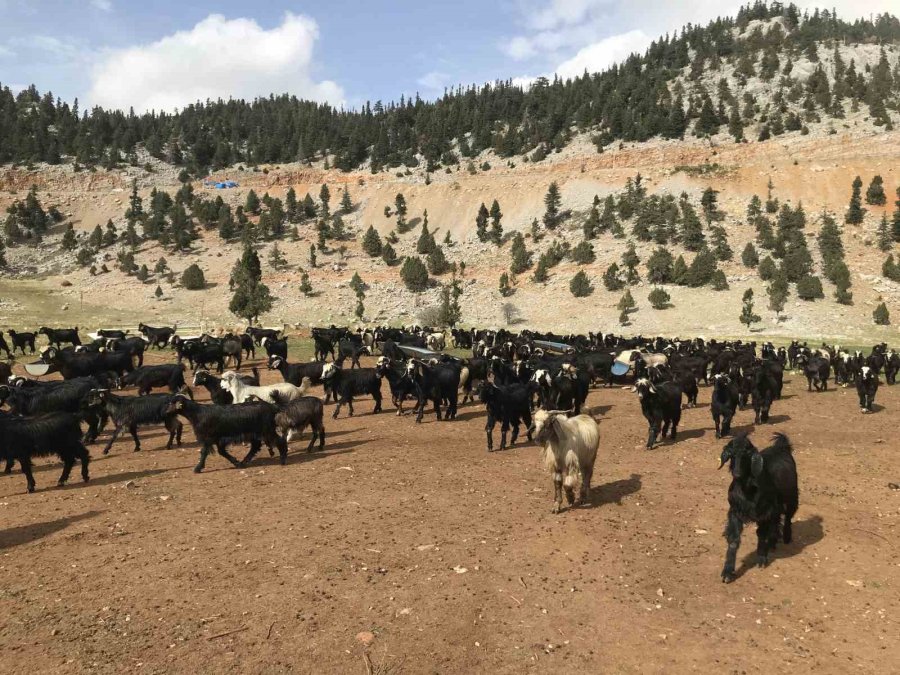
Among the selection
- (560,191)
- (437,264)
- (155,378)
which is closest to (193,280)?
(437,264)

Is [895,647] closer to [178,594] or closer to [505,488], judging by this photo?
[505,488]

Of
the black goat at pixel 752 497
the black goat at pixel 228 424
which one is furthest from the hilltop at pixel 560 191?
the black goat at pixel 752 497

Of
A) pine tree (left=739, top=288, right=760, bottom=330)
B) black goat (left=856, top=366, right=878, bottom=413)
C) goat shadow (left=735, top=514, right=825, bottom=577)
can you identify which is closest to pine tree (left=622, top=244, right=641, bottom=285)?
pine tree (left=739, top=288, right=760, bottom=330)

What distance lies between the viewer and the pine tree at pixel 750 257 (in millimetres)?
66125

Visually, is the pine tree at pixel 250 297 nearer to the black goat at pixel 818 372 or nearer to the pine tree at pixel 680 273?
the pine tree at pixel 680 273

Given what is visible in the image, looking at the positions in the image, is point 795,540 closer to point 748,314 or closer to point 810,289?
point 748,314

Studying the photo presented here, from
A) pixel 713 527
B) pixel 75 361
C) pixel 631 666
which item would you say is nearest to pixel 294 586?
pixel 631 666

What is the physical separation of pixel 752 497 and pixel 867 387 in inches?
614

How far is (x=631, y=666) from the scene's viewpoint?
241 inches

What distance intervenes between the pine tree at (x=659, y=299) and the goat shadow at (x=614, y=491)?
171ft

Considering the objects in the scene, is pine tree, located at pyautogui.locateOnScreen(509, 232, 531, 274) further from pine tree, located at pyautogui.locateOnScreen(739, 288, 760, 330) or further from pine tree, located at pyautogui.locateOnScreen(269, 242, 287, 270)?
pine tree, located at pyautogui.locateOnScreen(269, 242, 287, 270)

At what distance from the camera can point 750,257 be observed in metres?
66.3

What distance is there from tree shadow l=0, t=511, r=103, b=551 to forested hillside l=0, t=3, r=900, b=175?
359 ft

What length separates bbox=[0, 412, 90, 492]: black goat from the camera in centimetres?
1117
